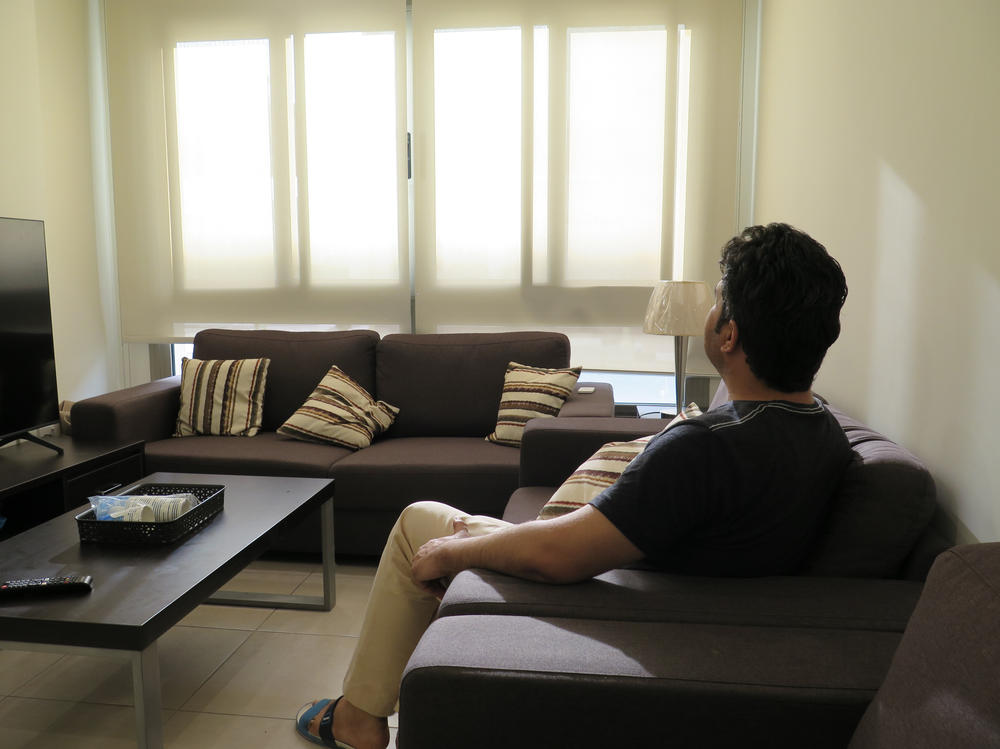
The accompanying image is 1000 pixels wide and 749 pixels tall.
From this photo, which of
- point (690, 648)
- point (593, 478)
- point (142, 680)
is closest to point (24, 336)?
point (142, 680)

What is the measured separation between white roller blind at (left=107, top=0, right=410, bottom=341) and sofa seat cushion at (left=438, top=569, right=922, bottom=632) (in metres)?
3.13

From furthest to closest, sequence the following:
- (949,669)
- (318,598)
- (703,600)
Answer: (318,598)
(703,600)
(949,669)

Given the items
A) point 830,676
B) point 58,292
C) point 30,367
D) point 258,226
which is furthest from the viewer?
point 258,226

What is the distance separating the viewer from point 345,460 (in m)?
3.23

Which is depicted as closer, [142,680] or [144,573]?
[142,680]

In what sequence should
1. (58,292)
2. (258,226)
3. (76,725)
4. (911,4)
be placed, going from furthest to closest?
(258,226) → (58,292) → (76,725) → (911,4)

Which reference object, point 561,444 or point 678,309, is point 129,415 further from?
point 678,309

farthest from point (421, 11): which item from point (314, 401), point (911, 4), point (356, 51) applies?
point (911, 4)

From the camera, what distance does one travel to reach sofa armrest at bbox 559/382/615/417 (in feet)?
10.7

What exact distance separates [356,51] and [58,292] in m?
1.94

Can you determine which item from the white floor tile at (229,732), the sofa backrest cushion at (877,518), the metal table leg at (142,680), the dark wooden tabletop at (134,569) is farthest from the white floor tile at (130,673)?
the sofa backrest cushion at (877,518)

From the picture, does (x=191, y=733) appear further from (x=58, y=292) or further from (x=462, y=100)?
(x=462, y=100)

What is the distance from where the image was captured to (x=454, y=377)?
3.73 metres

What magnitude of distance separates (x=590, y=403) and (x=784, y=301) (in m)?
2.04
